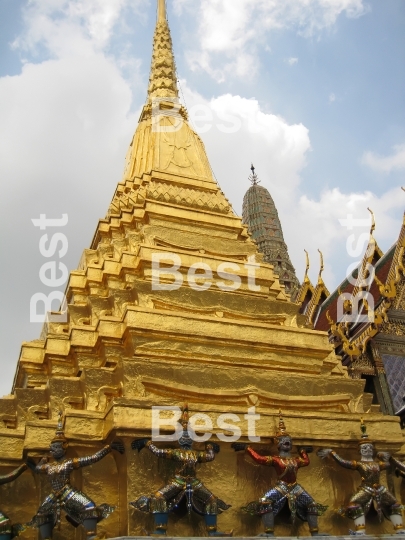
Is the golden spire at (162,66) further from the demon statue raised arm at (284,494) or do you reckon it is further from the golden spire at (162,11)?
the demon statue raised arm at (284,494)

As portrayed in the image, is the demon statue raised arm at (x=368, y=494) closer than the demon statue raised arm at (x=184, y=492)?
No

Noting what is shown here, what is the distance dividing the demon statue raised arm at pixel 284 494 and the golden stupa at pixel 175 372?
0.70 feet

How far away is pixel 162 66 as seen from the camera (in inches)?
526

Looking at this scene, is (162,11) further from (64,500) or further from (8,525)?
(8,525)

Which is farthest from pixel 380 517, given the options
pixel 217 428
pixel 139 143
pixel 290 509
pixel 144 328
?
pixel 139 143

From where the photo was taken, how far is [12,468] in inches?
252

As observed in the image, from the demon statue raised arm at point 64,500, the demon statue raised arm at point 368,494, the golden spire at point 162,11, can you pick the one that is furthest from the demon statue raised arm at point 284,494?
the golden spire at point 162,11

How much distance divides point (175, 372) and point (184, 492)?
4.55ft

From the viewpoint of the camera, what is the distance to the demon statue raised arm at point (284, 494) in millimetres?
5938

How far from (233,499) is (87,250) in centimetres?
505

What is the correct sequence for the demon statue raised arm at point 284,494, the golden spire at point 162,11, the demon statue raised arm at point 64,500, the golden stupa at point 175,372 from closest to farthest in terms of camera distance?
the demon statue raised arm at point 64,500 → the demon statue raised arm at point 284,494 → the golden stupa at point 175,372 → the golden spire at point 162,11

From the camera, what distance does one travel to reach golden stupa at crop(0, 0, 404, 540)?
6.13 metres

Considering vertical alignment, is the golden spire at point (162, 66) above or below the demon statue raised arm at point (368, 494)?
above

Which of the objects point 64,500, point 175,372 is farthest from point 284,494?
point 64,500
